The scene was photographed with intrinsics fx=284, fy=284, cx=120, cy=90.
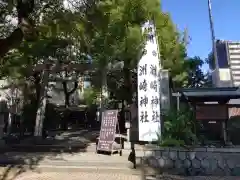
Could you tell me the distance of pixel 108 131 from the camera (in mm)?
11523

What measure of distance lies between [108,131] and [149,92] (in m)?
2.29

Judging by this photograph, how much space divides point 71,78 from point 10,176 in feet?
40.6

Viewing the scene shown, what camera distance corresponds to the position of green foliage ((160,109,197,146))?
34.6ft

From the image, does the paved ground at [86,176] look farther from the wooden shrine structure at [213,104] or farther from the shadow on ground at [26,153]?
the wooden shrine structure at [213,104]

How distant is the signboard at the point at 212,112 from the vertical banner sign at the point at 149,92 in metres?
1.57

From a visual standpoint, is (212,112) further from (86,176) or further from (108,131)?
(86,176)

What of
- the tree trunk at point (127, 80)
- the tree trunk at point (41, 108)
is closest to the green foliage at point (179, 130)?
the tree trunk at point (127, 80)

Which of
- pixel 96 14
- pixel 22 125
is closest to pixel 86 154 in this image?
pixel 96 14

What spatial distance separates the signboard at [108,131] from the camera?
36.8 ft

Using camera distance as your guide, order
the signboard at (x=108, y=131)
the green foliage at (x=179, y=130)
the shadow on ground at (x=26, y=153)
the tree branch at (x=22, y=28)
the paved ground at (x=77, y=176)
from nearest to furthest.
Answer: the tree branch at (x=22, y=28) → the paved ground at (x=77, y=176) → the shadow on ground at (x=26, y=153) → the green foliage at (x=179, y=130) → the signboard at (x=108, y=131)

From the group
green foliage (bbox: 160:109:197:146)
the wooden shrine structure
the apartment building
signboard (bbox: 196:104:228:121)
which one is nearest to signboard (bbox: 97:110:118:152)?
green foliage (bbox: 160:109:197:146)

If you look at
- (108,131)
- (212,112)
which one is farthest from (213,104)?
(108,131)

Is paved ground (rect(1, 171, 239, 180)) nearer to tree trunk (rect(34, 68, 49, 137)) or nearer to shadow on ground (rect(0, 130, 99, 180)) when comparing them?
shadow on ground (rect(0, 130, 99, 180))

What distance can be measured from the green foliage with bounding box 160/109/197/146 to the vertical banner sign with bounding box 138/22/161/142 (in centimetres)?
38
